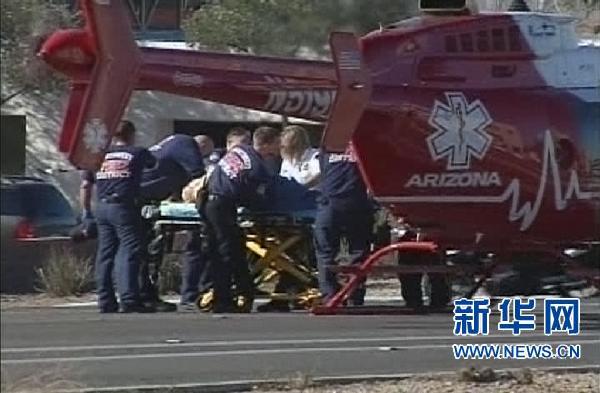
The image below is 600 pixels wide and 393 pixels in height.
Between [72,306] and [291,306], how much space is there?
317 centimetres

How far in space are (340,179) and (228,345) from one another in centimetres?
332

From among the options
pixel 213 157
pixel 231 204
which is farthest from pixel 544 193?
pixel 213 157

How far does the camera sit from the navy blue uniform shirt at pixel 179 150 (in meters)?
10.5

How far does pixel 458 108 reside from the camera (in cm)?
1152

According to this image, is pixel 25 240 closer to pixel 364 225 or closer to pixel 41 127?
pixel 41 127

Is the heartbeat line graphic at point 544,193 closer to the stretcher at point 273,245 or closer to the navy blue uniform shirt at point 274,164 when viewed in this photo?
the navy blue uniform shirt at point 274,164

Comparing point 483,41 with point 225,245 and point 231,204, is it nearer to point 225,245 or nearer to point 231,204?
point 231,204

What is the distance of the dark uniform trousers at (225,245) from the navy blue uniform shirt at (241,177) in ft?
0.32

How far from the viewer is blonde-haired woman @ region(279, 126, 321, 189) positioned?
11508mm

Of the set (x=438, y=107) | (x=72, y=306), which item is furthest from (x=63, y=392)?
(x=438, y=107)

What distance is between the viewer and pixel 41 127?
7906 mm

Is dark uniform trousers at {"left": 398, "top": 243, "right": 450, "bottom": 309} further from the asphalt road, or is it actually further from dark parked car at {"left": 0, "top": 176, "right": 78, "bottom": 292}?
dark parked car at {"left": 0, "top": 176, "right": 78, "bottom": 292}

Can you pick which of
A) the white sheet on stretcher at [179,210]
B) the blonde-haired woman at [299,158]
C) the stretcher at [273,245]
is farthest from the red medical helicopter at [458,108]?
the white sheet on stretcher at [179,210]

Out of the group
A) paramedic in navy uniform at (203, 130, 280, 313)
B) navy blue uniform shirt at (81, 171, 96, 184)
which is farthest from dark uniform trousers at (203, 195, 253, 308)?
navy blue uniform shirt at (81, 171, 96, 184)
